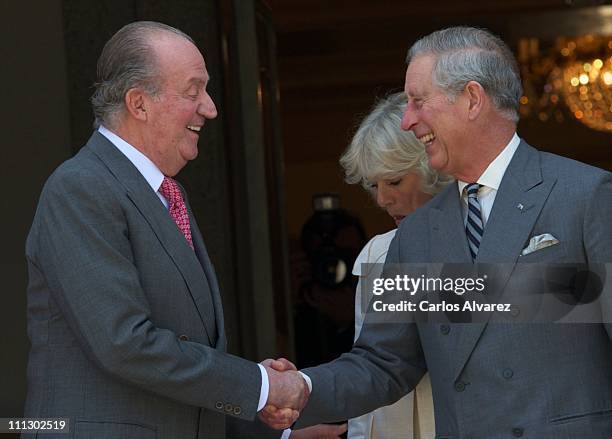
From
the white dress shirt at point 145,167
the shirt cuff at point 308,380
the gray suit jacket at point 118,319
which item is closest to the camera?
the gray suit jacket at point 118,319

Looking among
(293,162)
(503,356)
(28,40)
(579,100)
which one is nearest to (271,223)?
(28,40)

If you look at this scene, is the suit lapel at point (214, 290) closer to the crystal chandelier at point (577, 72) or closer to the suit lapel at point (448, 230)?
the suit lapel at point (448, 230)

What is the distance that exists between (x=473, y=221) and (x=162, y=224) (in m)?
0.72

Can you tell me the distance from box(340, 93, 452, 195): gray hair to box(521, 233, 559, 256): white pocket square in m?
0.75

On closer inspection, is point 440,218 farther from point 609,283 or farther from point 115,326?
point 115,326

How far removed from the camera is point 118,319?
2.45 m

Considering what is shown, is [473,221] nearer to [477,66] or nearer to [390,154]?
[477,66]

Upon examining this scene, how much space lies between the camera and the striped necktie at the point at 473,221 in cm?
275

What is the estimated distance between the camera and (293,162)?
12297 mm

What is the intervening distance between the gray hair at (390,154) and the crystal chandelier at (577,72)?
19.5 feet

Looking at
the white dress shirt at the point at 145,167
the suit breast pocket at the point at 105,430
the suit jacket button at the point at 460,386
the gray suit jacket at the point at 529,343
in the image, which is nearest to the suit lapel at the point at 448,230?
the gray suit jacket at the point at 529,343

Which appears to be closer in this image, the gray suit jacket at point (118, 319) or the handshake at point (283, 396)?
the gray suit jacket at point (118, 319)

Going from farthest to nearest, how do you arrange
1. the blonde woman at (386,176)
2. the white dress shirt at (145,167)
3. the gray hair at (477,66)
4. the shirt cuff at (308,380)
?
the blonde woman at (386,176)
the shirt cuff at (308,380)
the gray hair at (477,66)
the white dress shirt at (145,167)

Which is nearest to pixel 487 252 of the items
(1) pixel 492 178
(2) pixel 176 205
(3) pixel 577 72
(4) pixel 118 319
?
(1) pixel 492 178
